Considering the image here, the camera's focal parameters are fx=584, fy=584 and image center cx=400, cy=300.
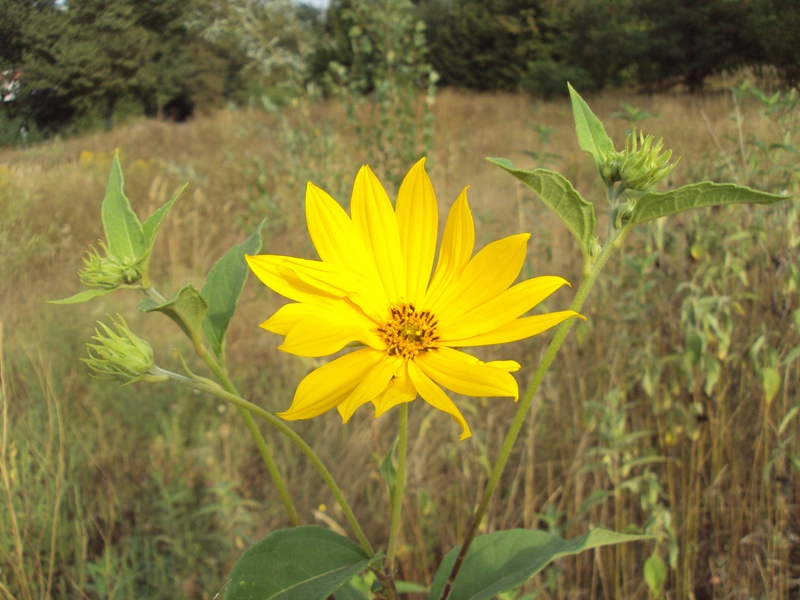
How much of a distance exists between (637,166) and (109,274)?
651mm

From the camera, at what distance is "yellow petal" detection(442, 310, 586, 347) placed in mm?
616

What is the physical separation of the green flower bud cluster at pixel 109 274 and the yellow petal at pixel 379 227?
0.29 metres

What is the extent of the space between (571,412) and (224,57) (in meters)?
1.78

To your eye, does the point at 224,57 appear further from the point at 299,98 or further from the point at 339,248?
the point at 299,98

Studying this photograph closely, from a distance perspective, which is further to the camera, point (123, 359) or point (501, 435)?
point (501, 435)

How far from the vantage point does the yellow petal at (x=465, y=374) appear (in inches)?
23.5

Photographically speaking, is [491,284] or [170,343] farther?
[170,343]

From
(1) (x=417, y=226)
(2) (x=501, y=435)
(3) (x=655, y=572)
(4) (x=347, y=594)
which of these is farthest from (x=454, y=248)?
(2) (x=501, y=435)

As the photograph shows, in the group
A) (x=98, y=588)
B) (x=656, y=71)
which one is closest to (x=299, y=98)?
(x=656, y=71)

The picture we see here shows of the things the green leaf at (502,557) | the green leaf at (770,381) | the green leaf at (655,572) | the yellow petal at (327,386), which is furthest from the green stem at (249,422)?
the green leaf at (770,381)

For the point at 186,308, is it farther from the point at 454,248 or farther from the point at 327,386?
the point at 454,248

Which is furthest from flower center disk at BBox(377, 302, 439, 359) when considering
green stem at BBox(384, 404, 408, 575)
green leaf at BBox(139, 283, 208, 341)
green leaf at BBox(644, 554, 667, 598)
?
green leaf at BBox(644, 554, 667, 598)

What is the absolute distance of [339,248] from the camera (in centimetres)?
77

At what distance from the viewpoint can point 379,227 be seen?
2.58 ft
